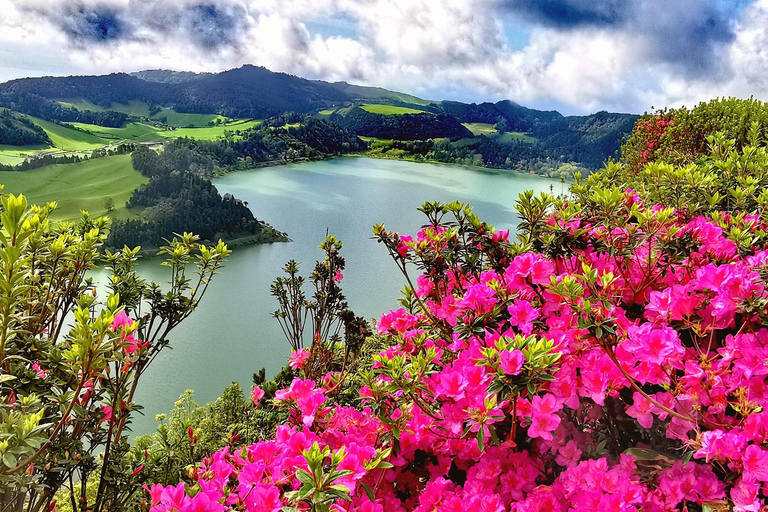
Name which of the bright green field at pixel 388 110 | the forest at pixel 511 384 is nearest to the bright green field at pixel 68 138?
the bright green field at pixel 388 110

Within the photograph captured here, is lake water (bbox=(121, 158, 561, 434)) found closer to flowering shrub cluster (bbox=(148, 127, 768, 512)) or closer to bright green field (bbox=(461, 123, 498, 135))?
flowering shrub cluster (bbox=(148, 127, 768, 512))

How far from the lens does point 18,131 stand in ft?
154

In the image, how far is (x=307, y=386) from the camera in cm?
143

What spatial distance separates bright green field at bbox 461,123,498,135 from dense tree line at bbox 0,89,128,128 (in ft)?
163

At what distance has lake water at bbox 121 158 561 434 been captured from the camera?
12.3 metres

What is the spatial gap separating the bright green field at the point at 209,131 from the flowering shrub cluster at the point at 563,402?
189 feet

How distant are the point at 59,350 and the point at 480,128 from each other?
2602 inches

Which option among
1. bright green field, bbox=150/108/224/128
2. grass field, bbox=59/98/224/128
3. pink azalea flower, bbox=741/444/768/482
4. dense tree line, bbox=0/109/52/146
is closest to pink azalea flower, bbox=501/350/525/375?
pink azalea flower, bbox=741/444/768/482

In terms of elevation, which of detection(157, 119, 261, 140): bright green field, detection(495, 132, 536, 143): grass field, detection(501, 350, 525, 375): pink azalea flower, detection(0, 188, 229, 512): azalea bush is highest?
detection(495, 132, 536, 143): grass field

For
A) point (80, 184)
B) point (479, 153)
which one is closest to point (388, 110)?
point (479, 153)

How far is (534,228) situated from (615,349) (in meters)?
0.52

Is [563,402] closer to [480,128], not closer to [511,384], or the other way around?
[511,384]

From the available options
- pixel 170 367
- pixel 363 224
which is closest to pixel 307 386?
pixel 170 367

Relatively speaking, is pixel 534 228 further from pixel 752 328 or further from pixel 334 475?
pixel 334 475
